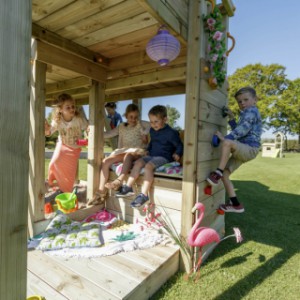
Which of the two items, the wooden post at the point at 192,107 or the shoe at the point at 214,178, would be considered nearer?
the wooden post at the point at 192,107

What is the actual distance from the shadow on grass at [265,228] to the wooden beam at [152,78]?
2644mm

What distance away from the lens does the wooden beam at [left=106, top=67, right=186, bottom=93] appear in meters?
3.44

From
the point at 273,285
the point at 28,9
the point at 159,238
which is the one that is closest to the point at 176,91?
the point at 159,238

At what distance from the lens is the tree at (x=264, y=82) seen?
2452cm

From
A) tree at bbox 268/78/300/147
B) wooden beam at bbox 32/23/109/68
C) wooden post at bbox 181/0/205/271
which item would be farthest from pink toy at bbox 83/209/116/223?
tree at bbox 268/78/300/147

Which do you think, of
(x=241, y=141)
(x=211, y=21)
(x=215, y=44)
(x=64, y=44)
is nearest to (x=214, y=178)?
(x=241, y=141)

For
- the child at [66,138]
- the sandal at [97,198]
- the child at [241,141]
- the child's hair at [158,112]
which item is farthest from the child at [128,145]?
the child at [241,141]

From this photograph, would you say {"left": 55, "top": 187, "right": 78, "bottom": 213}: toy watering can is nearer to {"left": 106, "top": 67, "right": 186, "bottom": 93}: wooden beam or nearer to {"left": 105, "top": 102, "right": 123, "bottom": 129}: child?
{"left": 106, "top": 67, "right": 186, "bottom": 93}: wooden beam

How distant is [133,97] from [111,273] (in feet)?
14.2

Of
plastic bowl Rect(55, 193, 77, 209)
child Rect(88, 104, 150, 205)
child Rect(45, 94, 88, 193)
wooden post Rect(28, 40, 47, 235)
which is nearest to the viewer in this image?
wooden post Rect(28, 40, 47, 235)

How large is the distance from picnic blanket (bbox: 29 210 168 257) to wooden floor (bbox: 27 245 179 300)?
0.10 meters

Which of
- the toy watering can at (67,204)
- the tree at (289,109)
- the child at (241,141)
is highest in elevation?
the tree at (289,109)

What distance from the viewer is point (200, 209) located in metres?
2.33

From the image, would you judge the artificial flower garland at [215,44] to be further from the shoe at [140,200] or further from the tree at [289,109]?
the tree at [289,109]
